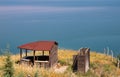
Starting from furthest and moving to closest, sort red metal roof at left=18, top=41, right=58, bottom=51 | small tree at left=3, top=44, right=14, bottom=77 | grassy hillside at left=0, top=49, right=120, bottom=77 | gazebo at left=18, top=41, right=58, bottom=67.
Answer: red metal roof at left=18, top=41, right=58, bottom=51 → gazebo at left=18, top=41, right=58, bottom=67 → grassy hillside at left=0, top=49, right=120, bottom=77 → small tree at left=3, top=44, right=14, bottom=77

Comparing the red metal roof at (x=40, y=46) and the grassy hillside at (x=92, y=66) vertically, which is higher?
the red metal roof at (x=40, y=46)

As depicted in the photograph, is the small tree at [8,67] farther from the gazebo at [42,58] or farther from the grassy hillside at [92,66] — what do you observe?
the gazebo at [42,58]

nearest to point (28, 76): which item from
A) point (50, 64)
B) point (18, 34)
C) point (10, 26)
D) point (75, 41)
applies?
point (50, 64)

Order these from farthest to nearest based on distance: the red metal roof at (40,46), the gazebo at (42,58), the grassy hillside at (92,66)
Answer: the red metal roof at (40,46) < the gazebo at (42,58) < the grassy hillside at (92,66)

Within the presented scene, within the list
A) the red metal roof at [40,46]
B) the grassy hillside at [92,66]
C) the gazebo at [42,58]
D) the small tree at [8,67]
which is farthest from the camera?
the red metal roof at [40,46]

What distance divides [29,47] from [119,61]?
8455 millimetres

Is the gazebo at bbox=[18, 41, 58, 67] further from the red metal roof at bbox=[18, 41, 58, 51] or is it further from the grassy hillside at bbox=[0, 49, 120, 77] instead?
the grassy hillside at bbox=[0, 49, 120, 77]

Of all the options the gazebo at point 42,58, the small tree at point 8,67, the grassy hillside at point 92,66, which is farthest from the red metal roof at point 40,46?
the small tree at point 8,67

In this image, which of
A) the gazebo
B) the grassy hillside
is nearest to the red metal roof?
the gazebo

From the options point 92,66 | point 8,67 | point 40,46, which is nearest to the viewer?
A: point 8,67

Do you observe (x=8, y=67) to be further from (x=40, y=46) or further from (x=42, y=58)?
(x=42, y=58)

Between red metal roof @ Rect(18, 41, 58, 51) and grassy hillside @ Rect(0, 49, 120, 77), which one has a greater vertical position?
red metal roof @ Rect(18, 41, 58, 51)

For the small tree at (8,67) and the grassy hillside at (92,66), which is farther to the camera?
the grassy hillside at (92,66)

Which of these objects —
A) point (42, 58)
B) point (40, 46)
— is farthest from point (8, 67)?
point (42, 58)
